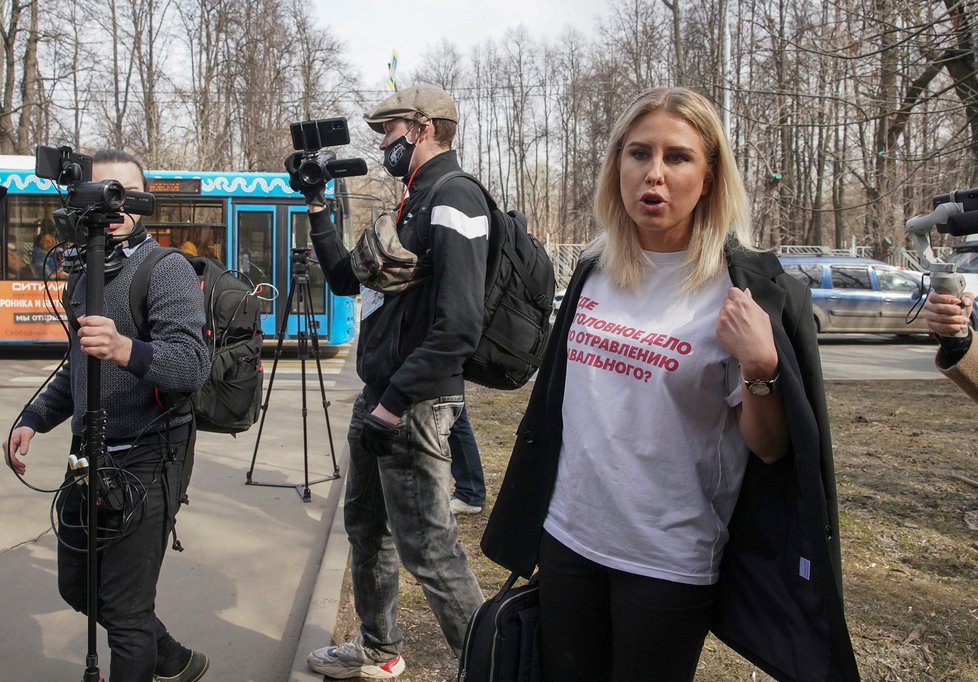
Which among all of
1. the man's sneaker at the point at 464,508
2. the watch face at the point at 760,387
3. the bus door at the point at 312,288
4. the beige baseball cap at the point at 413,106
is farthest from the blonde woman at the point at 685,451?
the bus door at the point at 312,288

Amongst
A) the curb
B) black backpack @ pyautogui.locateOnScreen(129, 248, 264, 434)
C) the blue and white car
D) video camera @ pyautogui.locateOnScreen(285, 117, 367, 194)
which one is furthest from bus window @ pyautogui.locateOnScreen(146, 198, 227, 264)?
the blue and white car

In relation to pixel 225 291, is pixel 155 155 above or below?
above

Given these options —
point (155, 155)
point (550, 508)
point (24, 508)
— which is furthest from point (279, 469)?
point (155, 155)

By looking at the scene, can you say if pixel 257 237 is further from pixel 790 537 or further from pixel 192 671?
pixel 790 537

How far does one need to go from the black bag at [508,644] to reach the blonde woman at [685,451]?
0.04 m

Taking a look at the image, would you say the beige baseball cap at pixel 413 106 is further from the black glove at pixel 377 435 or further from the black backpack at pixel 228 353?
the black glove at pixel 377 435

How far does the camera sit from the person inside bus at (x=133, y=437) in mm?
2561

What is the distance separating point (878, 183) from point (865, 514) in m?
8.55

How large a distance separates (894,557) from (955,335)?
9.75 ft

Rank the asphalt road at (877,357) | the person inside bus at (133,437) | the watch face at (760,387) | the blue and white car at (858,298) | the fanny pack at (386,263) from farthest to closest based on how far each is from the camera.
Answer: the blue and white car at (858,298), the asphalt road at (877,357), the fanny pack at (386,263), the person inside bus at (133,437), the watch face at (760,387)

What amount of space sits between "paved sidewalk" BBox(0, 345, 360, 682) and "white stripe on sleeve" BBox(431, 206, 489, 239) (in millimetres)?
1846

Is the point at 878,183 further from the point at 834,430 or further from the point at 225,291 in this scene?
the point at 225,291

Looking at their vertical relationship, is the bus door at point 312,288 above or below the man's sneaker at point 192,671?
above

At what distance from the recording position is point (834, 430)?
26.9 feet
